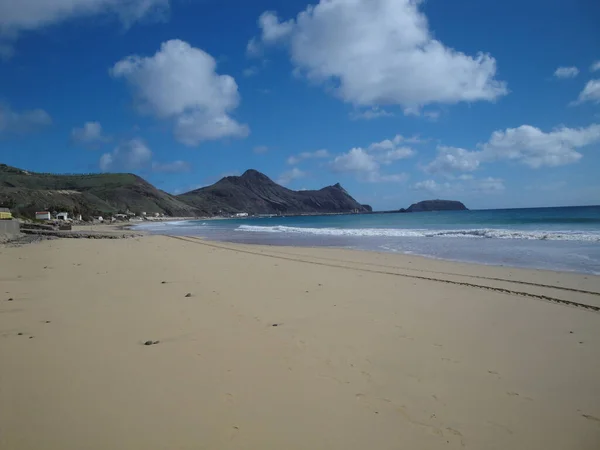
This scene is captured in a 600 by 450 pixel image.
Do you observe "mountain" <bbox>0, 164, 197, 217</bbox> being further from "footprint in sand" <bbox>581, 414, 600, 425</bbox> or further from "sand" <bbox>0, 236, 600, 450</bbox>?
"footprint in sand" <bbox>581, 414, 600, 425</bbox>

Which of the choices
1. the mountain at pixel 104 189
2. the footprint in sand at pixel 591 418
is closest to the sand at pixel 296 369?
the footprint in sand at pixel 591 418

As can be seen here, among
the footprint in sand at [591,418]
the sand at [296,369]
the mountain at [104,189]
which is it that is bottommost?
the footprint in sand at [591,418]

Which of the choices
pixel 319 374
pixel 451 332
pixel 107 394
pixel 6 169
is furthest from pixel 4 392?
pixel 6 169

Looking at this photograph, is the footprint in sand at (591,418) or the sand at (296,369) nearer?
the sand at (296,369)

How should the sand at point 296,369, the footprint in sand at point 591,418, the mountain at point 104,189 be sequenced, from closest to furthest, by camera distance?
the sand at point 296,369, the footprint in sand at point 591,418, the mountain at point 104,189

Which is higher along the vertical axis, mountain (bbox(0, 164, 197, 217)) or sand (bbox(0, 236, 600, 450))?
mountain (bbox(0, 164, 197, 217))

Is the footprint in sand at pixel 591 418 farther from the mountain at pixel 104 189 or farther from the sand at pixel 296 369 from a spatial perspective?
the mountain at pixel 104 189

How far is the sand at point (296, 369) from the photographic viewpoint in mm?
2607

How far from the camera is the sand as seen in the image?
261 centimetres

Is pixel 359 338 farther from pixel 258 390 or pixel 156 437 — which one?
pixel 156 437

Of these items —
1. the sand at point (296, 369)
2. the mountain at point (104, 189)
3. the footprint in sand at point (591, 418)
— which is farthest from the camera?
the mountain at point (104, 189)

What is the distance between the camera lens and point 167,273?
973 cm

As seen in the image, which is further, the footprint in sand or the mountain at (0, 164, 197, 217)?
the mountain at (0, 164, 197, 217)

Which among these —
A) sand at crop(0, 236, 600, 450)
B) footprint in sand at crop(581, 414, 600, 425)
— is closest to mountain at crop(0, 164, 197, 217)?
sand at crop(0, 236, 600, 450)
